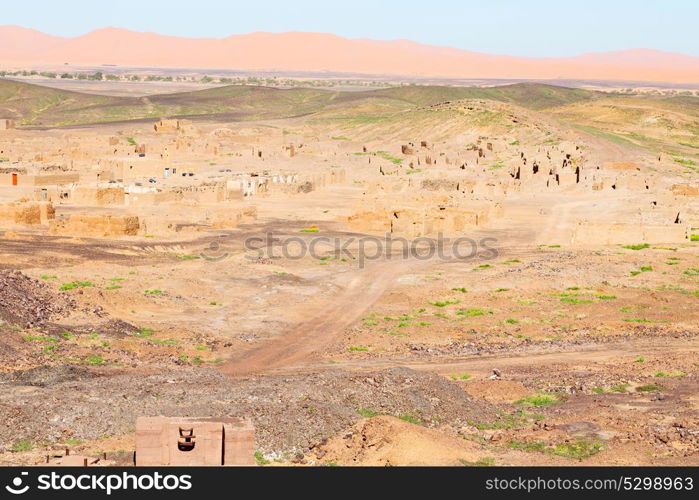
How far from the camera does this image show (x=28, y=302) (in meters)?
33.9

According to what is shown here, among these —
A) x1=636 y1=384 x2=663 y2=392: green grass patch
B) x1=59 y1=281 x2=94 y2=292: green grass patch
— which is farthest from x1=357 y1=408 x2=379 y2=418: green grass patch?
x1=59 y1=281 x2=94 y2=292: green grass patch

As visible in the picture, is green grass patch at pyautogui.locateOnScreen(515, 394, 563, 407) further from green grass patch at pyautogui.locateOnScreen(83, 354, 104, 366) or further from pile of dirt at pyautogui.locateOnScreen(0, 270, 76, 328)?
pile of dirt at pyautogui.locateOnScreen(0, 270, 76, 328)

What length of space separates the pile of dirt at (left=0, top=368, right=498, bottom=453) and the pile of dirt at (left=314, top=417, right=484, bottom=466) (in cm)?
50

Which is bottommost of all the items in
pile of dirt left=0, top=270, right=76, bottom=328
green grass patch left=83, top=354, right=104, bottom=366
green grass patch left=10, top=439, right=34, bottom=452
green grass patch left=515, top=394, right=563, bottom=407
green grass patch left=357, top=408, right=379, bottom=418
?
green grass patch left=83, top=354, right=104, bottom=366

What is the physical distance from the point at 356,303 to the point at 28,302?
1155cm

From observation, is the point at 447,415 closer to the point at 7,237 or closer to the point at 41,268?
the point at 41,268

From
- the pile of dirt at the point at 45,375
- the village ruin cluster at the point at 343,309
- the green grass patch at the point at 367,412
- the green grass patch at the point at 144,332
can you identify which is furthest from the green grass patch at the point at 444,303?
the green grass patch at the point at 367,412

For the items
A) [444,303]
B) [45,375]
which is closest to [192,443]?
[45,375]

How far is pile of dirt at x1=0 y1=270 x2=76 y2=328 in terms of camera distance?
1251 inches

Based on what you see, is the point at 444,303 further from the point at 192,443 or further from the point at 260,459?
the point at 192,443

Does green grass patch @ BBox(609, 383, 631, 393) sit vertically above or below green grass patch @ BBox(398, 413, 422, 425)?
below

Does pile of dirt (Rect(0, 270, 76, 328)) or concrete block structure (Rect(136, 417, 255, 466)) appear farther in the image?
pile of dirt (Rect(0, 270, 76, 328))
